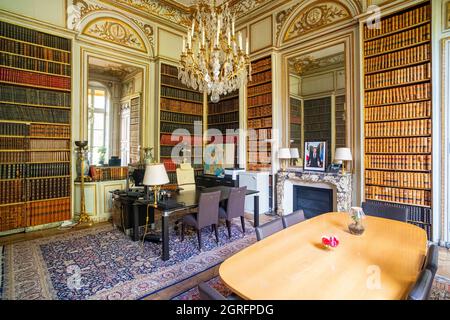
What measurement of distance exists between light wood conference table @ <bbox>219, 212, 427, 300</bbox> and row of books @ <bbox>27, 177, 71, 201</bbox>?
404 centimetres

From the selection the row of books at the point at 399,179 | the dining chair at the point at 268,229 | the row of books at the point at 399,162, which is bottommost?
the dining chair at the point at 268,229

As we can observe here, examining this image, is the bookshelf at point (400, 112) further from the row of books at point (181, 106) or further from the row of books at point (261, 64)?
the row of books at point (181, 106)

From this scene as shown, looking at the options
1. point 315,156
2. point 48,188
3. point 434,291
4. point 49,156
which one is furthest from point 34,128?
point 434,291

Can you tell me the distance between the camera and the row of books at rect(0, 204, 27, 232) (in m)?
3.68

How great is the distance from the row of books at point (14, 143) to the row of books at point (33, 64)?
117 cm

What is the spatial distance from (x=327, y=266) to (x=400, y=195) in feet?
9.85

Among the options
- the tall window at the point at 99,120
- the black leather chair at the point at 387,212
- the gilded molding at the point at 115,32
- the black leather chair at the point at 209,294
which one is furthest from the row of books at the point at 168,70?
the black leather chair at the point at 209,294

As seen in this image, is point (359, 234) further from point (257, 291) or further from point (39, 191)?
point (39, 191)

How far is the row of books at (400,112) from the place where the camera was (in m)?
3.29

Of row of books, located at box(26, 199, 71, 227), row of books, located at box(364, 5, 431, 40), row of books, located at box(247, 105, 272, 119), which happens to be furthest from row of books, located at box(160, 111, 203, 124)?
row of books, located at box(364, 5, 431, 40)

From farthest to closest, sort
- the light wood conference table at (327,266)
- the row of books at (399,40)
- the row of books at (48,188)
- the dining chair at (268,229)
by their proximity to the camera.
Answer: the row of books at (48,188) → the row of books at (399,40) → the dining chair at (268,229) → the light wood conference table at (327,266)

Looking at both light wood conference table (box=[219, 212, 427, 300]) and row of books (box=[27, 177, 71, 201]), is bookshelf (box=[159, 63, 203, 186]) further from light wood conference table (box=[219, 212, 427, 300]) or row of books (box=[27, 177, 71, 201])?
light wood conference table (box=[219, 212, 427, 300])

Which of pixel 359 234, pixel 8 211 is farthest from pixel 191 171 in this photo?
pixel 359 234

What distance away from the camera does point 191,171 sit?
15.4ft
